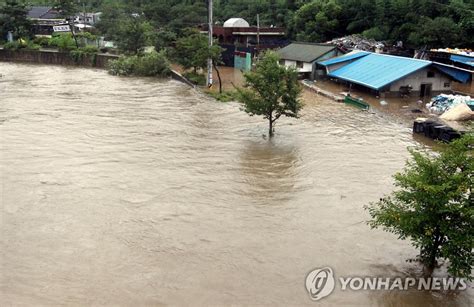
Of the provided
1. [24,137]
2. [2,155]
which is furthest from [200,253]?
[24,137]

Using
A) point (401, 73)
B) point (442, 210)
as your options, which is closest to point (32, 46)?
point (401, 73)

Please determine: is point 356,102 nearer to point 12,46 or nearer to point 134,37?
point 134,37

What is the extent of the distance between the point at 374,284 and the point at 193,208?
18.9ft

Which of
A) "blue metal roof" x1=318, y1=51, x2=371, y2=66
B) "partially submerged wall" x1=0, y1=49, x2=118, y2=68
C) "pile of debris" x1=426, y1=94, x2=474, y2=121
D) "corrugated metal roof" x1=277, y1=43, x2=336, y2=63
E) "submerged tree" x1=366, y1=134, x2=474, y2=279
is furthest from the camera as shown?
"partially submerged wall" x1=0, y1=49, x2=118, y2=68

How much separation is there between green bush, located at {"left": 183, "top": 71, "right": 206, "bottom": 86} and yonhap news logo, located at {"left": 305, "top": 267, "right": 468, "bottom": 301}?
89.1ft

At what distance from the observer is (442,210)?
31.0ft

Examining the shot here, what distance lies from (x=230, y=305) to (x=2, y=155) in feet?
43.3

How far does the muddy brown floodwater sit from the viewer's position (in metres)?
10.3

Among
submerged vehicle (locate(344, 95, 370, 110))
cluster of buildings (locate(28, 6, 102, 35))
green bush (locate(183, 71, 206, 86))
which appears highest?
cluster of buildings (locate(28, 6, 102, 35))

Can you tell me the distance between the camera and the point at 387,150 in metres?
20.0

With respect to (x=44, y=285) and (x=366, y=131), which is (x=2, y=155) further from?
(x=366, y=131)

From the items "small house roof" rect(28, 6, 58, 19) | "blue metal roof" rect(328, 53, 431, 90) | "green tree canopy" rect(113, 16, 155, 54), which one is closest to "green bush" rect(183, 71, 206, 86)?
"blue metal roof" rect(328, 53, 431, 90)

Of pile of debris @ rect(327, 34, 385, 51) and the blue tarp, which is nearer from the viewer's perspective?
the blue tarp

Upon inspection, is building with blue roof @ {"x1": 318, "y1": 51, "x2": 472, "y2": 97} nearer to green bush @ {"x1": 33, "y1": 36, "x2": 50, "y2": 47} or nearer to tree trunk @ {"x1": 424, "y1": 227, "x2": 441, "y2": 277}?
tree trunk @ {"x1": 424, "y1": 227, "x2": 441, "y2": 277}
